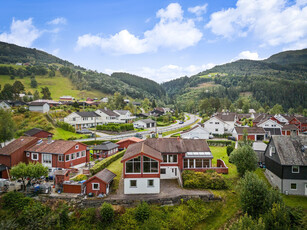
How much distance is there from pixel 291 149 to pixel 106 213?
2402 centimetres

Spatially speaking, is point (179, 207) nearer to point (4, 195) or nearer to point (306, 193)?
point (306, 193)

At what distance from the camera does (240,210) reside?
2177 centimetres

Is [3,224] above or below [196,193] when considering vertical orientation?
below

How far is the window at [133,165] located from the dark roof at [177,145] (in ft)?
18.8

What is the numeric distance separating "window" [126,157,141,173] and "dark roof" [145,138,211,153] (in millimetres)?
5721

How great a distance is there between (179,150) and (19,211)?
69.4ft

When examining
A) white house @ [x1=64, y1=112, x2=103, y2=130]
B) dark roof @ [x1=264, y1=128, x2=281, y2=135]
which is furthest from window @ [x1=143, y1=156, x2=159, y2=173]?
dark roof @ [x1=264, y1=128, x2=281, y2=135]

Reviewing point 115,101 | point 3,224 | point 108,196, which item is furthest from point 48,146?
point 115,101

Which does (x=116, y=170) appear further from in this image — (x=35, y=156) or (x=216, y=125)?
(x=216, y=125)

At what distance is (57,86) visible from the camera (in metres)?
134

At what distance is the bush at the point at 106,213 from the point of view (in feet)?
66.4

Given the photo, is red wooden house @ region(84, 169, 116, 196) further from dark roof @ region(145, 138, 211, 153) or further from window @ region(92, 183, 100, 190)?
dark roof @ region(145, 138, 211, 153)

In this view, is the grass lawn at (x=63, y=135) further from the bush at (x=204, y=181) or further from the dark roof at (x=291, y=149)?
the dark roof at (x=291, y=149)

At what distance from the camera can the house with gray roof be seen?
23562mm
